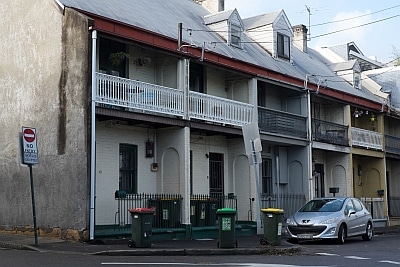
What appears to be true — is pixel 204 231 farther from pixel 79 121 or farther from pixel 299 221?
pixel 79 121

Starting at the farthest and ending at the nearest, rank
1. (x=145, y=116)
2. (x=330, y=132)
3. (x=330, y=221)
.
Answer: (x=330, y=132) → (x=145, y=116) → (x=330, y=221)

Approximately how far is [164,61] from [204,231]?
5.93 metres

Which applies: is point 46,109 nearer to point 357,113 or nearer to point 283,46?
point 283,46

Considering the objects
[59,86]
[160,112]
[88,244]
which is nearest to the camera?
[88,244]

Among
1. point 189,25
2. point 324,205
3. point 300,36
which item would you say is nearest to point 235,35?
point 189,25

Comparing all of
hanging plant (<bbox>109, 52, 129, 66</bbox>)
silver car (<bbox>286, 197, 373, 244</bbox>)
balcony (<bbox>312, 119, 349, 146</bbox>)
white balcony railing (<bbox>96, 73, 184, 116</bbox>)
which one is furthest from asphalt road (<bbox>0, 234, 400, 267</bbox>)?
balcony (<bbox>312, 119, 349, 146</bbox>)

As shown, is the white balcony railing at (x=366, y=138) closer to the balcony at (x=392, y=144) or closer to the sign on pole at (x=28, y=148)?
the balcony at (x=392, y=144)

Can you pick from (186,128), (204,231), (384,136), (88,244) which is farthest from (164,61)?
(384,136)

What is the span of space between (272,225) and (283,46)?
14.2 meters

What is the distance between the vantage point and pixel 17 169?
1984 centimetres

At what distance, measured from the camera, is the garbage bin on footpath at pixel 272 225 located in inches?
664

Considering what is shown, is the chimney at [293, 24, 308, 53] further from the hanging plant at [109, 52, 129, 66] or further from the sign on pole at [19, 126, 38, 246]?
the sign on pole at [19, 126, 38, 246]

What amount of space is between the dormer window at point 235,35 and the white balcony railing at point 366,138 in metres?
8.31

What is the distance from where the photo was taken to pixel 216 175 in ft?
81.1
